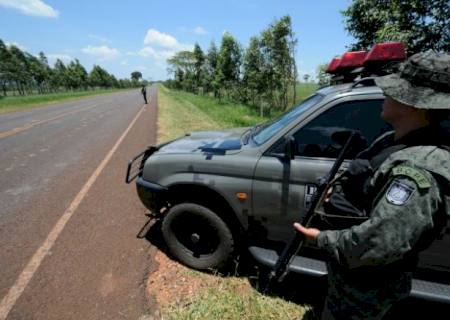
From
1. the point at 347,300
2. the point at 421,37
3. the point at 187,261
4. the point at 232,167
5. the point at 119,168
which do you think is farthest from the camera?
the point at 119,168

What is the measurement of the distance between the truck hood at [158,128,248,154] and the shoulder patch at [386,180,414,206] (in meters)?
1.76

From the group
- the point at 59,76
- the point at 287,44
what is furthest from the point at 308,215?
the point at 59,76

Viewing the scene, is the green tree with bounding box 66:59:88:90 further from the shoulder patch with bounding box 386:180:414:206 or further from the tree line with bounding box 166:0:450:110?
the shoulder patch with bounding box 386:180:414:206

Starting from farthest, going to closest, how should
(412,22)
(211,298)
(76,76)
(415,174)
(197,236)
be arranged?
(76,76) < (412,22) < (197,236) < (211,298) < (415,174)

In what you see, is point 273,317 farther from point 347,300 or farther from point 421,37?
point 421,37

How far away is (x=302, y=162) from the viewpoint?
2527mm

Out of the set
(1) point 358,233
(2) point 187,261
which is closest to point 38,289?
(2) point 187,261

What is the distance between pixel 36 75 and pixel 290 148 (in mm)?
66583

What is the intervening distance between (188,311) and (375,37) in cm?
691

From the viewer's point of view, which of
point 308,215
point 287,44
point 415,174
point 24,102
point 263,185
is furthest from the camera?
point 24,102

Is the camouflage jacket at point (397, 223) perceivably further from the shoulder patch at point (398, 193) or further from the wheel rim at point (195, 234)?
the wheel rim at point (195, 234)

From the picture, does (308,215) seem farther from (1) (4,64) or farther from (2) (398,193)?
(1) (4,64)

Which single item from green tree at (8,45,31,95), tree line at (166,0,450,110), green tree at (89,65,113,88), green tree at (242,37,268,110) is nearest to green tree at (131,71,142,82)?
green tree at (89,65,113,88)

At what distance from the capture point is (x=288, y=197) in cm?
256
